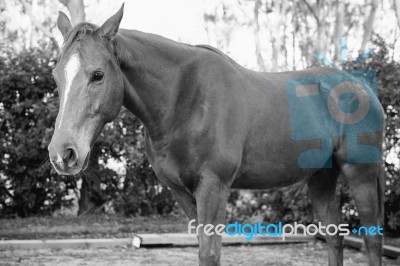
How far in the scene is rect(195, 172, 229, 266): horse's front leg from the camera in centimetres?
274

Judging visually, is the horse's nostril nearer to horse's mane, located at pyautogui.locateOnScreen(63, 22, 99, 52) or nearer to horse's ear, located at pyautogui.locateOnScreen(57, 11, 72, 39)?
horse's mane, located at pyautogui.locateOnScreen(63, 22, 99, 52)

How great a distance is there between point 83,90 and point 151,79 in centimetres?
54

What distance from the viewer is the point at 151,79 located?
9.34 feet

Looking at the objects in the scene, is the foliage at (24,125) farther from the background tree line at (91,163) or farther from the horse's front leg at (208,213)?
the horse's front leg at (208,213)

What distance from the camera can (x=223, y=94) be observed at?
3.00 metres

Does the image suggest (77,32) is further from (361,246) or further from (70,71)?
(361,246)

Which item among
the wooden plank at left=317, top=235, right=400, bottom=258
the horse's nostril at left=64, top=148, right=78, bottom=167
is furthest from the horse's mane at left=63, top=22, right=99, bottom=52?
the wooden plank at left=317, top=235, right=400, bottom=258

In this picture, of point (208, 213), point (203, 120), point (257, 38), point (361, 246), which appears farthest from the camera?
point (257, 38)

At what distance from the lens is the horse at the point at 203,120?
8.03 feet

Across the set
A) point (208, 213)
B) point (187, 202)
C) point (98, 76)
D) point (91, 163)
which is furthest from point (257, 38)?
point (98, 76)

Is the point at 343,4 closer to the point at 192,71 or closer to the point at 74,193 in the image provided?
the point at 74,193

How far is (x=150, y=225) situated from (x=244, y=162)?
198 inches

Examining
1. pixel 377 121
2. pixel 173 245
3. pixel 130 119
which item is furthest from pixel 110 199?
pixel 377 121

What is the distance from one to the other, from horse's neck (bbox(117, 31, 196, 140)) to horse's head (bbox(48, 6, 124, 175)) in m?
0.16
